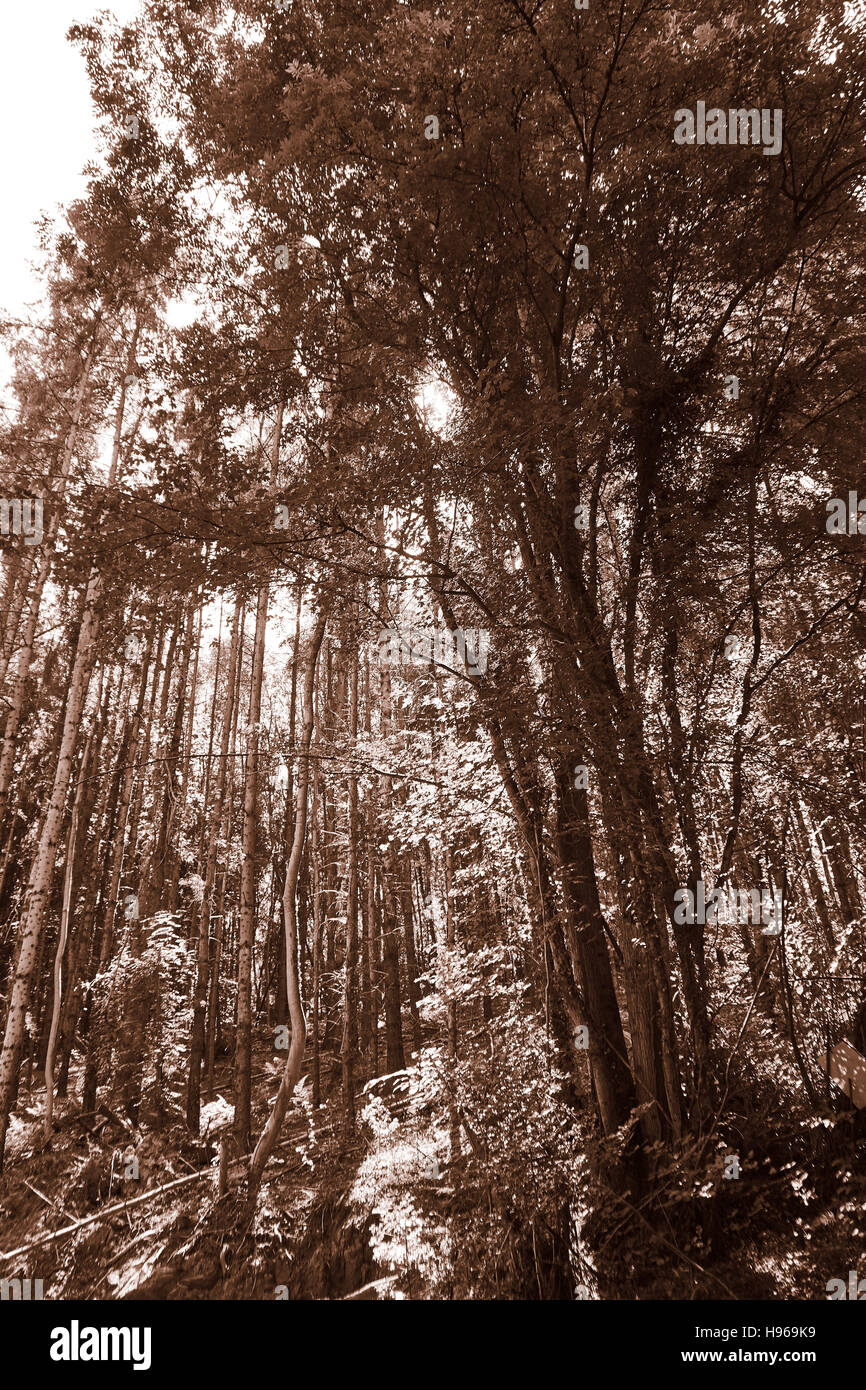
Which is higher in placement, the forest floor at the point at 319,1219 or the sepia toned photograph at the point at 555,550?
the sepia toned photograph at the point at 555,550

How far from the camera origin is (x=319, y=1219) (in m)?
6.34

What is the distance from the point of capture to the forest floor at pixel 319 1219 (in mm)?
3816

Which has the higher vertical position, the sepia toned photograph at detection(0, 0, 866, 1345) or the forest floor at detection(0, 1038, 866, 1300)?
the sepia toned photograph at detection(0, 0, 866, 1345)

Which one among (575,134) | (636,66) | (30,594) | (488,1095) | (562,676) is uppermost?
(575,134)

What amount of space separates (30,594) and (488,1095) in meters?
7.86

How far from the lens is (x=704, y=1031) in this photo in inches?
167

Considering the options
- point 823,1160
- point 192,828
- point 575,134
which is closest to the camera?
point 575,134

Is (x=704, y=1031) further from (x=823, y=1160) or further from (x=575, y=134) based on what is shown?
(x=575, y=134)

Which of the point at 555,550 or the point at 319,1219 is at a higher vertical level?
the point at 555,550

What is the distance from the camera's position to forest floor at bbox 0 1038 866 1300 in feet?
12.5

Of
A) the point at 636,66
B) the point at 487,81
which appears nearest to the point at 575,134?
the point at 636,66

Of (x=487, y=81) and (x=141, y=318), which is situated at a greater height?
(x=141, y=318)

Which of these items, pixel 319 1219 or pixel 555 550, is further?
pixel 319 1219

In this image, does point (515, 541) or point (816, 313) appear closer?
point (816, 313)
